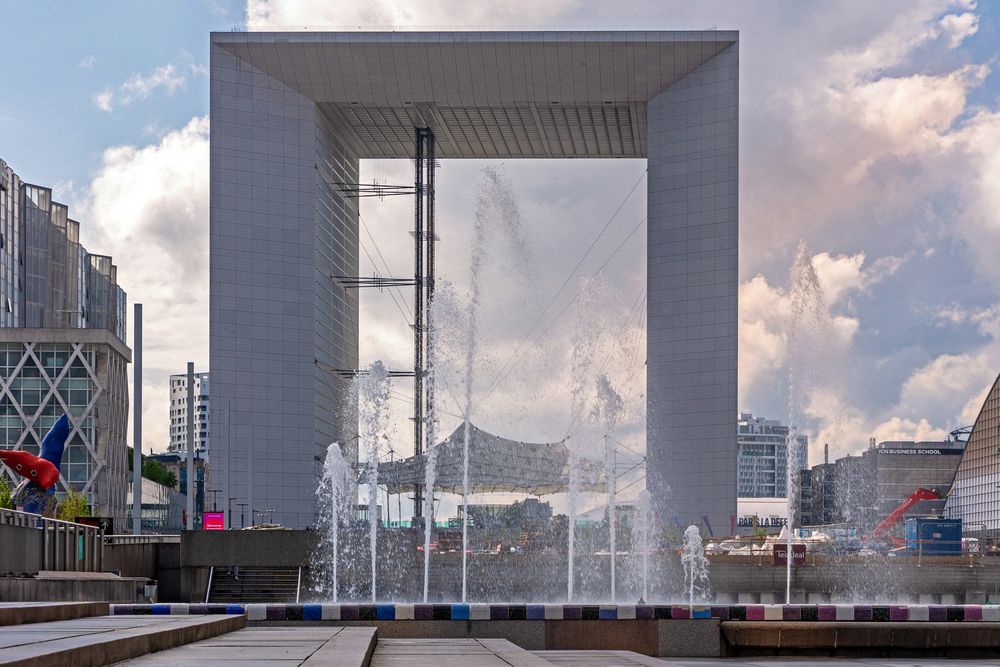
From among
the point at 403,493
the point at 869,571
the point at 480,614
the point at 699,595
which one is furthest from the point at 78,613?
the point at 403,493

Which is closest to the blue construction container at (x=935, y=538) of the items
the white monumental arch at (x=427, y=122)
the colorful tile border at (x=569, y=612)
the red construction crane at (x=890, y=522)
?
the red construction crane at (x=890, y=522)

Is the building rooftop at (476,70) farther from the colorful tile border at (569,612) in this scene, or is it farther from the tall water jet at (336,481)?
the colorful tile border at (569,612)

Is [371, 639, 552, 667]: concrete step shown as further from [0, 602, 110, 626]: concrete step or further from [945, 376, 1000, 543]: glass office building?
[945, 376, 1000, 543]: glass office building

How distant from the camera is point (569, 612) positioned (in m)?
17.3

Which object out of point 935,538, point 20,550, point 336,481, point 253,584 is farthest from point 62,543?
point 336,481

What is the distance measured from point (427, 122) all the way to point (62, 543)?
182 feet

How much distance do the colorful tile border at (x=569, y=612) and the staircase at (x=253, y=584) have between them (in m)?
25.0

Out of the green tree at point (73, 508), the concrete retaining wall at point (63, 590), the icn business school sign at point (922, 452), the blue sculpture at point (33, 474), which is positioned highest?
the icn business school sign at point (922, 452)

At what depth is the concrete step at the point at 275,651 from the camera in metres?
8.76

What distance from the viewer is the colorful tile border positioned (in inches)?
671

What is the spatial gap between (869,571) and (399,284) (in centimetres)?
3806

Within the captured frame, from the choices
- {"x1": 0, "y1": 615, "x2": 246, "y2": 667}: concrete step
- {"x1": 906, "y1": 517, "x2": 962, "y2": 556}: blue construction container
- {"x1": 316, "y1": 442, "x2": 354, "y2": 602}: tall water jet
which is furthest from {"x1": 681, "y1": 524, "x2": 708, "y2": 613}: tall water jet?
{"x1": 0, "y1": 615, "x2": 246, "y2": 667}: concrete step

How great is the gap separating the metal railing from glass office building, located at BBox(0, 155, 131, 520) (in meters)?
55.4

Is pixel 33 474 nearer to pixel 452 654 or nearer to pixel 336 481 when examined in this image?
pixel 452 654
